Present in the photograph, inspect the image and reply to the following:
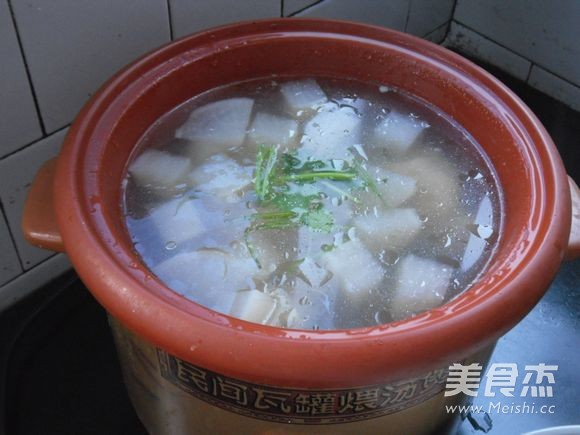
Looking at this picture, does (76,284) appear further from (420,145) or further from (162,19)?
(420,145)

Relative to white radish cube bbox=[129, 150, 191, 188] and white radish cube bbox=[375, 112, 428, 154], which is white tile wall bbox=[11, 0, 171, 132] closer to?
white radish cube bbox=[129, 150, 191, 188]

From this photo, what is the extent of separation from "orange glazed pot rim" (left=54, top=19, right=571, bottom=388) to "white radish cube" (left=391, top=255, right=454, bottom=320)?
92mm

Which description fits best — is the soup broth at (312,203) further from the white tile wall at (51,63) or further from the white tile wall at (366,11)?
the white tile wall at (366,11)

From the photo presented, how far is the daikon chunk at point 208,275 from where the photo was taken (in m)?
0.90

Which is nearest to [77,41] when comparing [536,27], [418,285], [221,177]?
[221,177]

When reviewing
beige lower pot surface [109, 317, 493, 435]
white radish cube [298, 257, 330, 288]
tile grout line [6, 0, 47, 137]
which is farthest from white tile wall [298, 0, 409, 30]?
beige lower pot surface [109, 317, 493, 435]

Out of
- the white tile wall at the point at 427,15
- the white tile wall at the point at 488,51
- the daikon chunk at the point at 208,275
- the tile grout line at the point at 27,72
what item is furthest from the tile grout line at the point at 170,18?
the white tile wall at the point at 488,51

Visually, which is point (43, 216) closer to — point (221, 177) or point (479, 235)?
point (221, 177)

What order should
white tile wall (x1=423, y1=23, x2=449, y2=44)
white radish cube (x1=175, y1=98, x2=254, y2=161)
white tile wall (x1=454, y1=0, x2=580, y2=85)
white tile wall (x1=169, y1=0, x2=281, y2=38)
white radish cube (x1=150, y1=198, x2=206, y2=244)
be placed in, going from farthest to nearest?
white tile wall (x1=423, y1=23, x2=449, y2=44) < white tile wall (x1=454, y1=0, x2=580, y2=85) < white tile wall (x1=169, y1=0, x2=281, y2=38) < white radish cube (x1=175, y1=98, x2=254, y2=161) < white radish cube (x1=150, y1=198, x2=206, y2=244)

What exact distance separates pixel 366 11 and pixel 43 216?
940 millimetres

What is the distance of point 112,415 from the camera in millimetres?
1191

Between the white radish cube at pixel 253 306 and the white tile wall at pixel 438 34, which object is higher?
the white radish cube at pixel 253 306

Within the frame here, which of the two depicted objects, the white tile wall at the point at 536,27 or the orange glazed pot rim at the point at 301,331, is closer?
the orange glazed pot rim at the point at 301,331

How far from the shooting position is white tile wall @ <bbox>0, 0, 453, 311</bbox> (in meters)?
1.03
